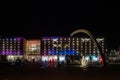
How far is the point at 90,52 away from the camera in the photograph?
187375 mm

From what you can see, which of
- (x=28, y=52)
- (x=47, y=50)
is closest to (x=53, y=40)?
(x=47, y=50)

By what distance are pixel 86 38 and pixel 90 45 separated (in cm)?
579

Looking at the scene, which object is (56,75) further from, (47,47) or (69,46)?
(47,47)

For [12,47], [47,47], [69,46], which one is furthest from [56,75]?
[12,47]

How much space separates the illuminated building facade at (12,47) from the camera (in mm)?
192250

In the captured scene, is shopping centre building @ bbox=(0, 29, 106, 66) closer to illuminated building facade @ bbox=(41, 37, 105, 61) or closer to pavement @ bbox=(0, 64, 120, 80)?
illuminated building facade @ bbox=(41, 37, 105, 61)

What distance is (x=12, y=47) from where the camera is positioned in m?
194

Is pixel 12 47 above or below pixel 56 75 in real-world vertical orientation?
above

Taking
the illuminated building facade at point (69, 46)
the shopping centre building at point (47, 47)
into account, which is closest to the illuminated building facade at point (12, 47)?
the shopping centre building at point (47, 47)

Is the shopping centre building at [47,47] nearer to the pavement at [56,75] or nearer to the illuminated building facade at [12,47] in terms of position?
Answer: the illuminated building facade at [12,47]

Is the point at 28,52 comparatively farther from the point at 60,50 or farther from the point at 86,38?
the point at 86,38

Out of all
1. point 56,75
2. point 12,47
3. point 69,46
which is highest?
point 12,47

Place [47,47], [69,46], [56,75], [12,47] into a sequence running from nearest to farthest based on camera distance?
1. [56,75]
2. [69,46]
3. [47,47]
4. [12,47]

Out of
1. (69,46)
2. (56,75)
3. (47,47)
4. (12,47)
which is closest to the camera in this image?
(56,75)
